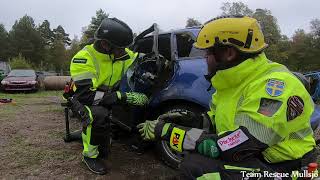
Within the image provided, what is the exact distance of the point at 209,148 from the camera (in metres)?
2.54

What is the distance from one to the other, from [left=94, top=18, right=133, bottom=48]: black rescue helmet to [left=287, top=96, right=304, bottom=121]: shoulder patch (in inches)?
116

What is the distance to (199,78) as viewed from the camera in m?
4.86

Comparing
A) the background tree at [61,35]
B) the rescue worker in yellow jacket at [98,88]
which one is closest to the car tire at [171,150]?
the rescue worker in yellow jacket at [98,88]

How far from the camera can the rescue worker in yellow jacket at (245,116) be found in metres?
2.37

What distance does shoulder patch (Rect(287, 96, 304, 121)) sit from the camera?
7.74ft

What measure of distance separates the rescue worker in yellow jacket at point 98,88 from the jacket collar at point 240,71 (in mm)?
2397

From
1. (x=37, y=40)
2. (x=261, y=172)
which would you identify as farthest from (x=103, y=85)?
(x=37, y=40)

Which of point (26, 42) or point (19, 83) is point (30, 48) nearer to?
point (26, 42)

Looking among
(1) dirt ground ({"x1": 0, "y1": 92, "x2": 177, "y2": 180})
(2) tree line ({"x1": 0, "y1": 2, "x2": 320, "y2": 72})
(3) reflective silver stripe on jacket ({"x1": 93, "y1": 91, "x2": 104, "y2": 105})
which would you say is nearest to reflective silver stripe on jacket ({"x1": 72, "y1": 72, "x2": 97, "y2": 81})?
(3) reflective silver stripe on jacket ({"x1": 93, "y1": 91, "x2": 104, "y2": 105})

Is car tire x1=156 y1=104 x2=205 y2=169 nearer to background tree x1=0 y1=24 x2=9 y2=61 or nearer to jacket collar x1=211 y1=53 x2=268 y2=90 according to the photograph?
jacket collar x1=211 y1=53 x2=268 y2=90

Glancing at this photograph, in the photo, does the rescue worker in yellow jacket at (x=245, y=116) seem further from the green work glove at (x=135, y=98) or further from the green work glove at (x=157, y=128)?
the green work glove at (x=135, y=98)

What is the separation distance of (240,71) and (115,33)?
261 centimetres

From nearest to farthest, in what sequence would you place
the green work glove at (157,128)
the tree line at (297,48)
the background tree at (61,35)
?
the green work glove at (157,128), the tree line at (297,48), the background tree at (61,35)

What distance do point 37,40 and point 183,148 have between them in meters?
71.5
